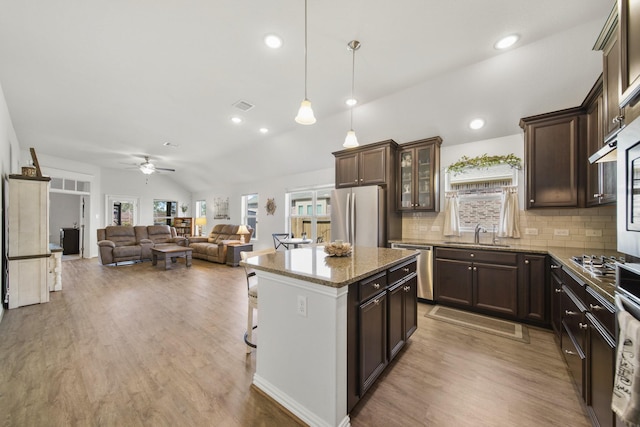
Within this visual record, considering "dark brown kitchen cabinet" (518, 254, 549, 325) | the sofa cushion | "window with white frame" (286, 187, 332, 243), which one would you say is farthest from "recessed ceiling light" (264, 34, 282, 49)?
the sofa cushion

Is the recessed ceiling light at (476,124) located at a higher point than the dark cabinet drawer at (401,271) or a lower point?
higher

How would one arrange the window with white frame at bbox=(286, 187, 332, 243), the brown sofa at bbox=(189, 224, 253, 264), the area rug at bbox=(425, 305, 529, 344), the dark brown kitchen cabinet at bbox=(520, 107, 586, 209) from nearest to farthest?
the area rug at bbox=(425, 305, 529, 344)
the dark brown kitchen cabinet at bbox=(520, 107, 586, 209)
the window with white frame at bbox=(286, 187, 332, 243)
the brown sofa at bbox=(189, 224, 253, 264)

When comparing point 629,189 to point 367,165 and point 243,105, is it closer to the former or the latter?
point 367,165

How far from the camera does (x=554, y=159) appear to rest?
291cm

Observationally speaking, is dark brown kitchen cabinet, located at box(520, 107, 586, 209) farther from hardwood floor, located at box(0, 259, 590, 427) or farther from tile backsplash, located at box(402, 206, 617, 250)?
hardwood floor, located at box(0, 259, 590, 427)

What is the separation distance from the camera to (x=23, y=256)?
339 cm

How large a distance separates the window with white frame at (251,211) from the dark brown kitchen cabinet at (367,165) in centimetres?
403

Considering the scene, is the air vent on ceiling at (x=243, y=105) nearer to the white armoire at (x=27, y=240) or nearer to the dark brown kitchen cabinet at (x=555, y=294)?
the white armoire at (x=27, y=240)

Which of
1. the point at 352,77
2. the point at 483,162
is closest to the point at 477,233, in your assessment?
the point at 483,162

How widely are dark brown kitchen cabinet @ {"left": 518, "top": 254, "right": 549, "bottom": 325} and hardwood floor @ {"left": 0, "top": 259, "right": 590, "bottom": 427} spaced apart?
0.18 m

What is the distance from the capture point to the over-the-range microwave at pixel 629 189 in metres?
1.06

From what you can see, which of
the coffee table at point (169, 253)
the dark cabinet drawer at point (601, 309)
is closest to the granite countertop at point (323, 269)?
the dark cabinet drawer at point (601, 309)

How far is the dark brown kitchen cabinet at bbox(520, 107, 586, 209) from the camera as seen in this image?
278cm

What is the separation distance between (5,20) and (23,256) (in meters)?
2.92
